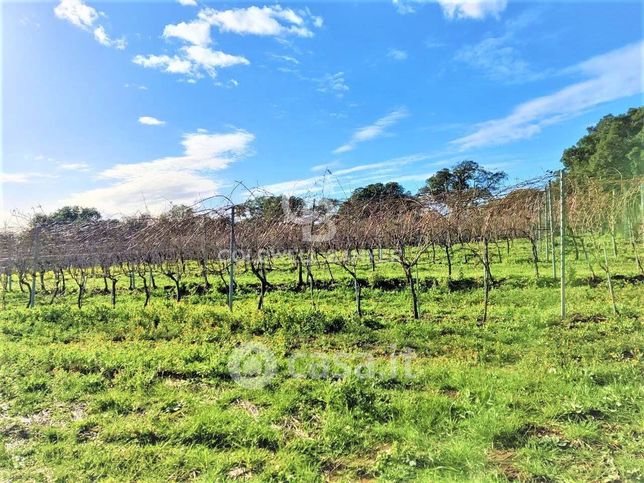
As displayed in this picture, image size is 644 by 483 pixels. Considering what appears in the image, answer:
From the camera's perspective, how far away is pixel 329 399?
3.65 metres

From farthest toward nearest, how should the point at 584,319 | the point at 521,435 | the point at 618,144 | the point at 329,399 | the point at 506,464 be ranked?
the point at 618,144, the point at 584,319, the point at 329,399, the point at 521,435, the point at 506,464

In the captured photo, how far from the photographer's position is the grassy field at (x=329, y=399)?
280 cm

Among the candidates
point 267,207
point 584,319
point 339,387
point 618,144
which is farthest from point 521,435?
point 618,144

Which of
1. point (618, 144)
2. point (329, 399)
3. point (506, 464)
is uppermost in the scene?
point (618, 144)

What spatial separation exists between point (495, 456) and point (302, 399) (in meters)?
1.68

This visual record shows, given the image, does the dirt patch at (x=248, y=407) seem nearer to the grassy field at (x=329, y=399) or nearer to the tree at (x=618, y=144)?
the grassy field at (x=329, y=399)

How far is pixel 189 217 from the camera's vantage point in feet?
29.1

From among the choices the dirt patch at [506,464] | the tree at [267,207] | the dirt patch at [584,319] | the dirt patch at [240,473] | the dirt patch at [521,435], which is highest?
the tree at [267,207]

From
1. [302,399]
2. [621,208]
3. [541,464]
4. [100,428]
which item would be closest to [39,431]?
[100,428]

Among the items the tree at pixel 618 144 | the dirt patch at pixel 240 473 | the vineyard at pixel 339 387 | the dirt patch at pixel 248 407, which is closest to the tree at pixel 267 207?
the vineyard at pixel 339 387

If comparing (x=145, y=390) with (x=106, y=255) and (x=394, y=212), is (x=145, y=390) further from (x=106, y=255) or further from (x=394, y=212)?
(x=106, y=255)

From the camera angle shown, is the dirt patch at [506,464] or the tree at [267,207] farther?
the tree at [267,207]

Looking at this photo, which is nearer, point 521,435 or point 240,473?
point 240,473

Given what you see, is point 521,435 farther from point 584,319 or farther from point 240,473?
point 584,319
